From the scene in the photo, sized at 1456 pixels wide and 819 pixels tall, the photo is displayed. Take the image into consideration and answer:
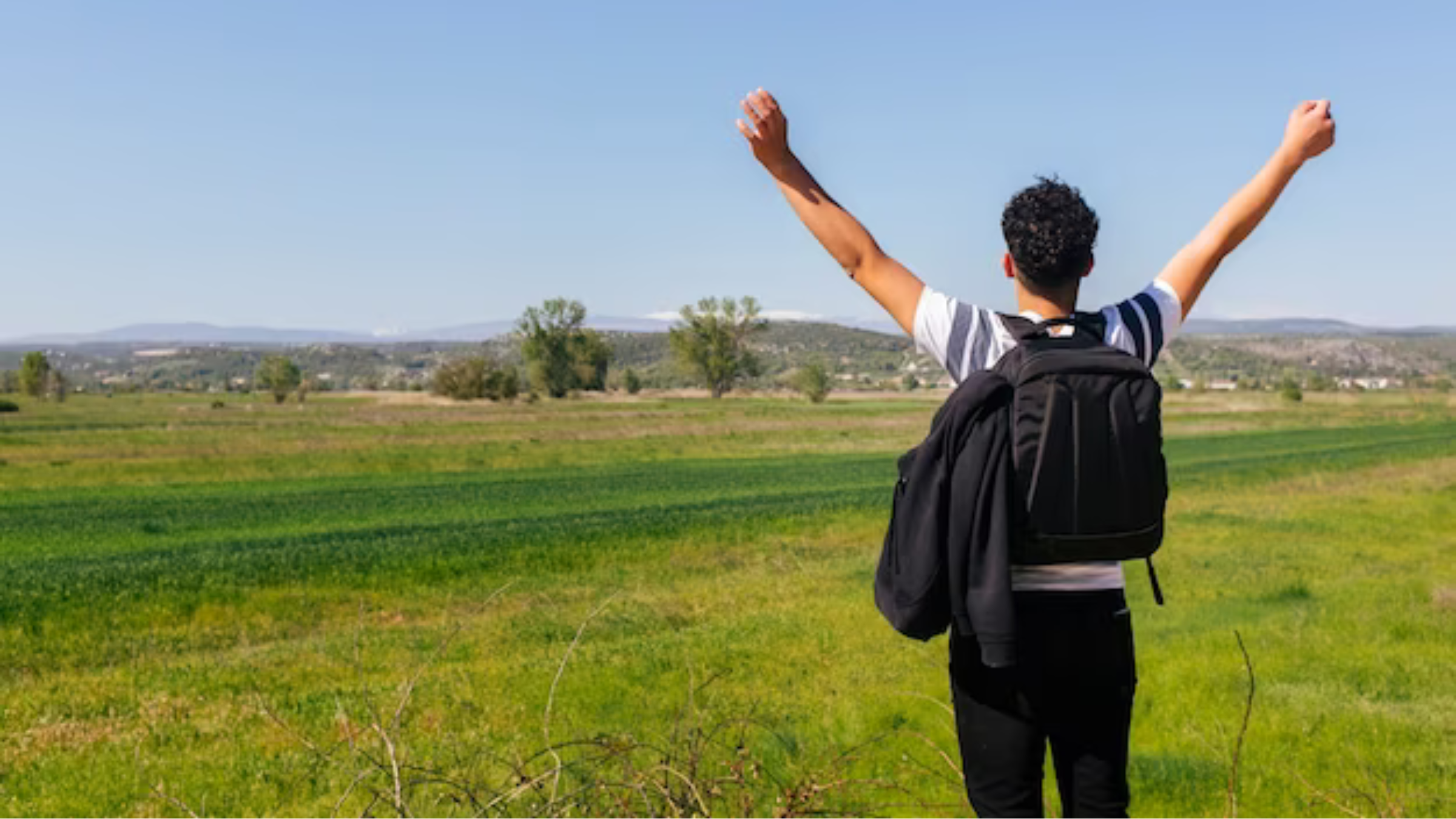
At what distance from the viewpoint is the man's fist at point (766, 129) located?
9.47 ft

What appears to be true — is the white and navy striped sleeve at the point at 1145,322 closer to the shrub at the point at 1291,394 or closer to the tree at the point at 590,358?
the shrub at the point at 1291,394

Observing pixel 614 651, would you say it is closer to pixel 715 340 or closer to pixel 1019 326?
pixel 1019 326

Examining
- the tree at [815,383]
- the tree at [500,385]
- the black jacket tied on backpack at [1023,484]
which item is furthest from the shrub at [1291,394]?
the black jacket tied on backpack at [1023,484]

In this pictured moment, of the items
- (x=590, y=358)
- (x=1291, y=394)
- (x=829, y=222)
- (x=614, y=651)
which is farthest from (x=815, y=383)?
(x=829, y=222)

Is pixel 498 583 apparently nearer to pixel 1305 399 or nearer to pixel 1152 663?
pixel 1152 663

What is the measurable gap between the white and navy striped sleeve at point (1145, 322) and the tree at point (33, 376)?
127 m

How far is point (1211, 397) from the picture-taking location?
9938 centimetres

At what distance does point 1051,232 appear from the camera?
8.59 feet

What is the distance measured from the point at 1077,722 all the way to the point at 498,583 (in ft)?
46.4

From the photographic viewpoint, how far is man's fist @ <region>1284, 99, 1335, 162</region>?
10.1 feet

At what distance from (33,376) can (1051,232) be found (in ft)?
423

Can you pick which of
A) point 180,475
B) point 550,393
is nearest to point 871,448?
point 180,475

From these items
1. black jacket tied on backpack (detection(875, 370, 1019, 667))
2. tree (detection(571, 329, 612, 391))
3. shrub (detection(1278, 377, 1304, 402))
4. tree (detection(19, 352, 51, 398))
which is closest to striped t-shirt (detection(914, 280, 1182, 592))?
black jacket tied on backpack (detection(875, 370, 1019, 667))

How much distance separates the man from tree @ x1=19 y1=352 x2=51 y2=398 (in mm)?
126168
